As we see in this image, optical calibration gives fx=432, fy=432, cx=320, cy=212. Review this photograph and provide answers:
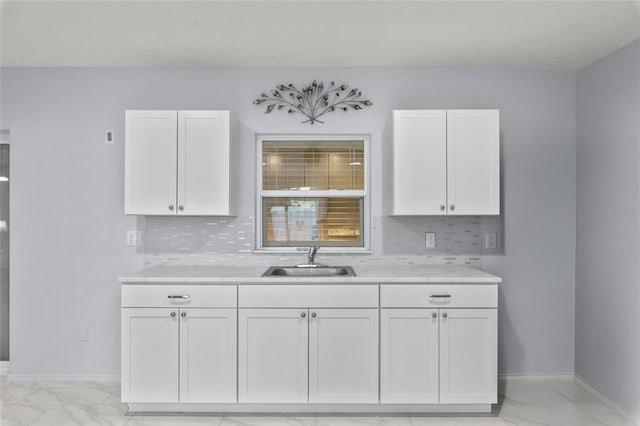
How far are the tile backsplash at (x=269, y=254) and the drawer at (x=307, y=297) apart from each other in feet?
2.07

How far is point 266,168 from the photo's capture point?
3494 millimetres

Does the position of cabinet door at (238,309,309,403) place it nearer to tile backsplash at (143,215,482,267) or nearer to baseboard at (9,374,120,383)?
tile backsplash at (143,215,482,267)

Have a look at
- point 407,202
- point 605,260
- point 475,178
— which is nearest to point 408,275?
point 407,202

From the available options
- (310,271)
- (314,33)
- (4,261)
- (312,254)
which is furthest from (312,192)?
(4,261)

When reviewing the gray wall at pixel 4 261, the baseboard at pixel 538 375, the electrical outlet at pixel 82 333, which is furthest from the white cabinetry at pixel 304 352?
the gray wall at pixel 4 261

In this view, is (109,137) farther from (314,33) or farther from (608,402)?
(608,402)

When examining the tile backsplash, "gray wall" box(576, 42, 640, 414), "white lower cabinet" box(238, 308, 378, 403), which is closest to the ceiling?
"gray wall" box(576, 42, 640, 414)

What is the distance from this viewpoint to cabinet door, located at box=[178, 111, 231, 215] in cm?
304

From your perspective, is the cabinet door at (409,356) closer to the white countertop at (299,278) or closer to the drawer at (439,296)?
the drawer at (439,296)

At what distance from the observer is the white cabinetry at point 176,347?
2787 mm

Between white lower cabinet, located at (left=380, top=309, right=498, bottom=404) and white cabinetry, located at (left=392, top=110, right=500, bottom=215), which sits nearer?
white lower cabinet, located at (left=380, top=309, right=498, bottom=404)

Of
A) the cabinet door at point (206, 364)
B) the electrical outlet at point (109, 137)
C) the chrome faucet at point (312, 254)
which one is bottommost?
the cabinet door at point (206, 364)

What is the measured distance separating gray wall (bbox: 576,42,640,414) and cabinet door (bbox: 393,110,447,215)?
3.78 ft

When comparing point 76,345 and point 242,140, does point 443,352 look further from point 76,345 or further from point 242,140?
point 76,345
